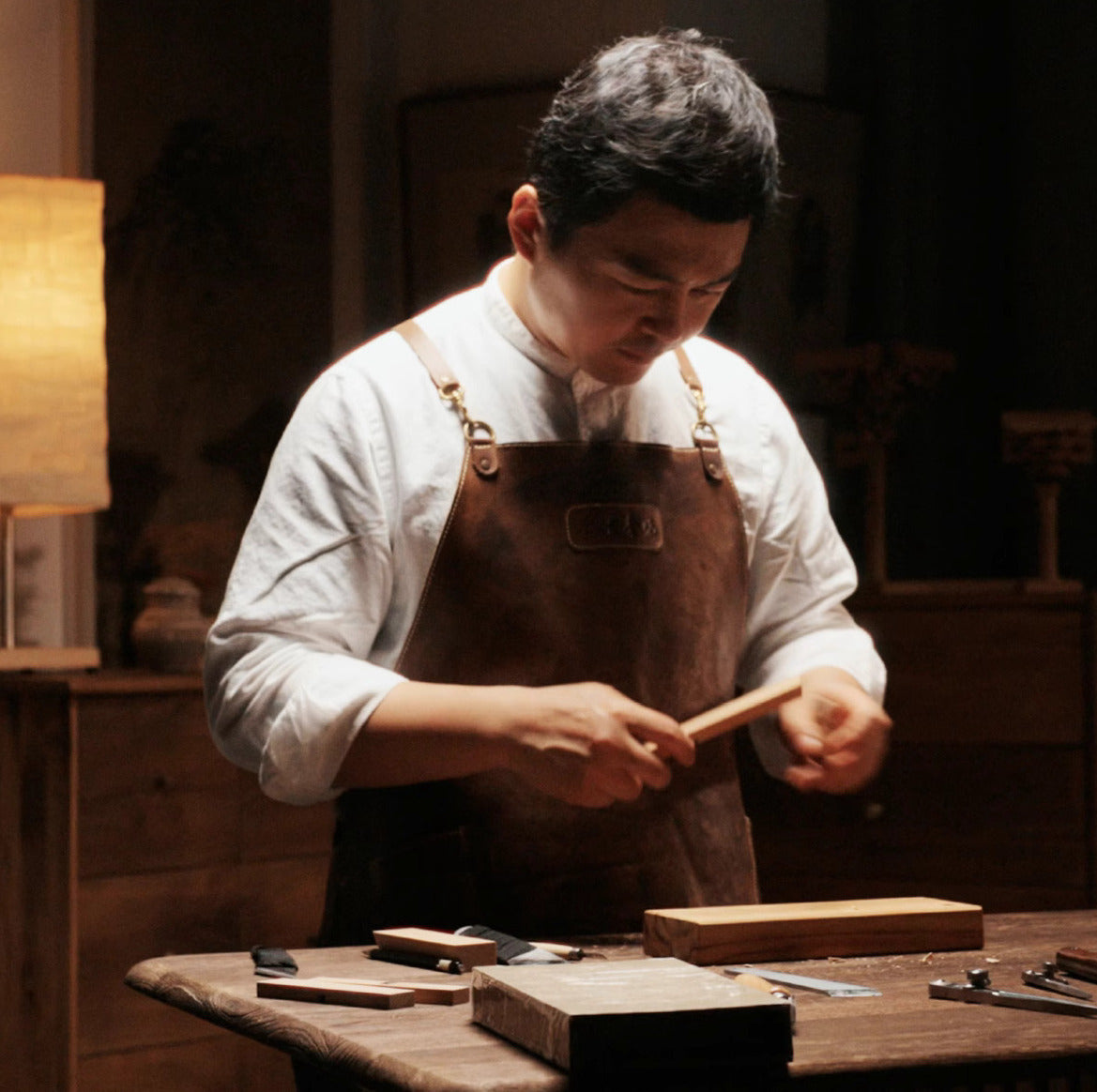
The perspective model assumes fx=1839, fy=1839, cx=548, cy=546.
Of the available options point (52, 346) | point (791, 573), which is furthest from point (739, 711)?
point (52, 346)

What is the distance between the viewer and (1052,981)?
160cm

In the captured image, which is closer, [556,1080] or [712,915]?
[556,1080]

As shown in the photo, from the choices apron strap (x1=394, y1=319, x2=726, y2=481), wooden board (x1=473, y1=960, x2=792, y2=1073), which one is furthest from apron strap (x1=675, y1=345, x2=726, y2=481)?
wooden board (x1=473, y1=960, x2=792, y2=1073)

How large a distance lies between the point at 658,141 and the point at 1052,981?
3.15ft

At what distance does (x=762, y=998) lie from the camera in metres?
1.30

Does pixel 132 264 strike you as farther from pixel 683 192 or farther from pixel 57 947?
pixel 683 192

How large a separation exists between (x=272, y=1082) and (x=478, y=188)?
2.09 m

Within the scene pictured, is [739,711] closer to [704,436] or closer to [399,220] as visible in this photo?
[704,436]

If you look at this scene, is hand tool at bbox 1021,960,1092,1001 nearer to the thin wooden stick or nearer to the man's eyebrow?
the thin wooden stick

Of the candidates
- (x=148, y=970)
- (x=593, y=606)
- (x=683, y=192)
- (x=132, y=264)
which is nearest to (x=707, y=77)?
(x=683, y=192)

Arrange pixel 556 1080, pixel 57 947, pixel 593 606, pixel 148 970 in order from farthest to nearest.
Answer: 1. pixel 57 947
2. pixel 593 606
3. pixel 148 970
4. pixel 556 1080

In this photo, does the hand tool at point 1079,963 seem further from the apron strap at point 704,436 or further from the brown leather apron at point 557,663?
the apron strap at point 704,436

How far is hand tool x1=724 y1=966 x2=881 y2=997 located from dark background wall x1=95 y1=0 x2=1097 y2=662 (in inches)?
104

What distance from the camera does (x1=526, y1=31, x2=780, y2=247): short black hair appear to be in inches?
78.6
